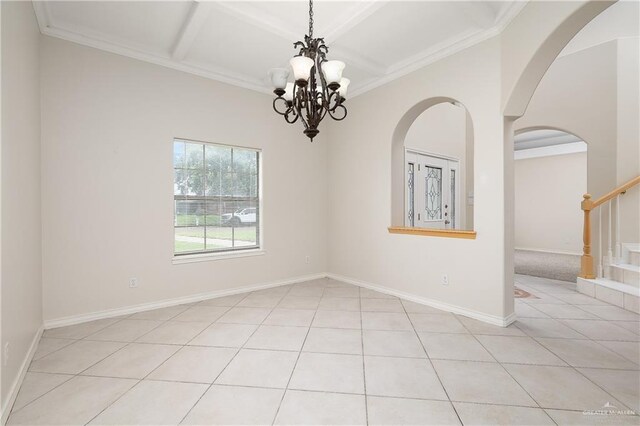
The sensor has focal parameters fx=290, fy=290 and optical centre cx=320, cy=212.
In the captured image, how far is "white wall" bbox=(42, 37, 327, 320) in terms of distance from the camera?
110 inches

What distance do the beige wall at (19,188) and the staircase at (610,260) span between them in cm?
560

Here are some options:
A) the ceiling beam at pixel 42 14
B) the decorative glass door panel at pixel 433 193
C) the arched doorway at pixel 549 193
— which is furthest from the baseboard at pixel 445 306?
the arched doorway at pixel 549 193

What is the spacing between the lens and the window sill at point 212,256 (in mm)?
3496

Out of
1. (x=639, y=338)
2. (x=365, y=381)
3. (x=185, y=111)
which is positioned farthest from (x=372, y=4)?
(x=639, y=338)

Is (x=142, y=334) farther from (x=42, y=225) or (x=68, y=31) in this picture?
(x=68, y=31)

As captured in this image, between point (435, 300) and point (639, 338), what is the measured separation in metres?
1.67

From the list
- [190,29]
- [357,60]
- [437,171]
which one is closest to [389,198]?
[357,60]

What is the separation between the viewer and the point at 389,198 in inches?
153

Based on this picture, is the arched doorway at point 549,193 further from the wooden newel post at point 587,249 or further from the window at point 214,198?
the window at point 214,198

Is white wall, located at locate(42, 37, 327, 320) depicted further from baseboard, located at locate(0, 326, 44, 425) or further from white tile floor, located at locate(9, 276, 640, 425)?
baseboard, located at locate(0, 326, 44, 425)

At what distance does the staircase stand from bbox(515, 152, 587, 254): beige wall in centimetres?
414

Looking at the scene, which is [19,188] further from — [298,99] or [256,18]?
[256,18]

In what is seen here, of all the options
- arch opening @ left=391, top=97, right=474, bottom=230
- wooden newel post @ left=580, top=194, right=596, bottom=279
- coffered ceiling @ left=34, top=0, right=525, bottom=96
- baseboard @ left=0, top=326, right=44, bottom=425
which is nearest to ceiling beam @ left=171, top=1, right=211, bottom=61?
coffered ceiling @ left=34, top=0, right=525, bottom=96

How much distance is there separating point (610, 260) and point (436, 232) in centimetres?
273
